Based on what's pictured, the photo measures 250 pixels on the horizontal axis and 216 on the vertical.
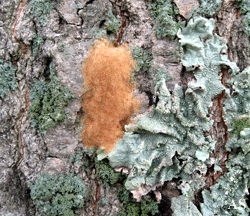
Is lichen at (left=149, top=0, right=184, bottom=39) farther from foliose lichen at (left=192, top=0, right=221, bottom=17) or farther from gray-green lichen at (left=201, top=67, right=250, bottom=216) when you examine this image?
gray-green lichen at (left=201, top=67, right=250, bottom=216)

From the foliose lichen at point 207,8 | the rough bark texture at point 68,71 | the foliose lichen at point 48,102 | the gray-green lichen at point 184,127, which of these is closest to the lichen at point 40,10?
the rough bark texture at point 68,71

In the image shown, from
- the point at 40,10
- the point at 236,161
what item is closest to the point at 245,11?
the point at 236,161

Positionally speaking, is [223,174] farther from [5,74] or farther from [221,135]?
[5,74]

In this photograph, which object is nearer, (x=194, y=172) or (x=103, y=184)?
(x=194, y=172)

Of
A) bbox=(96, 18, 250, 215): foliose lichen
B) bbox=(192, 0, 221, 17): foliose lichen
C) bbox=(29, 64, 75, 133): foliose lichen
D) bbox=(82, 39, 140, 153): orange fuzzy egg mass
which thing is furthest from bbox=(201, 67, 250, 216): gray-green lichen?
bbox=(29, 64, 75, 133): foliose lichen

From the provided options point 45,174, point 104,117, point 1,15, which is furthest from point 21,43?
point 45,174

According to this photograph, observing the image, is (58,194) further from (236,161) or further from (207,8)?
(207,8)
